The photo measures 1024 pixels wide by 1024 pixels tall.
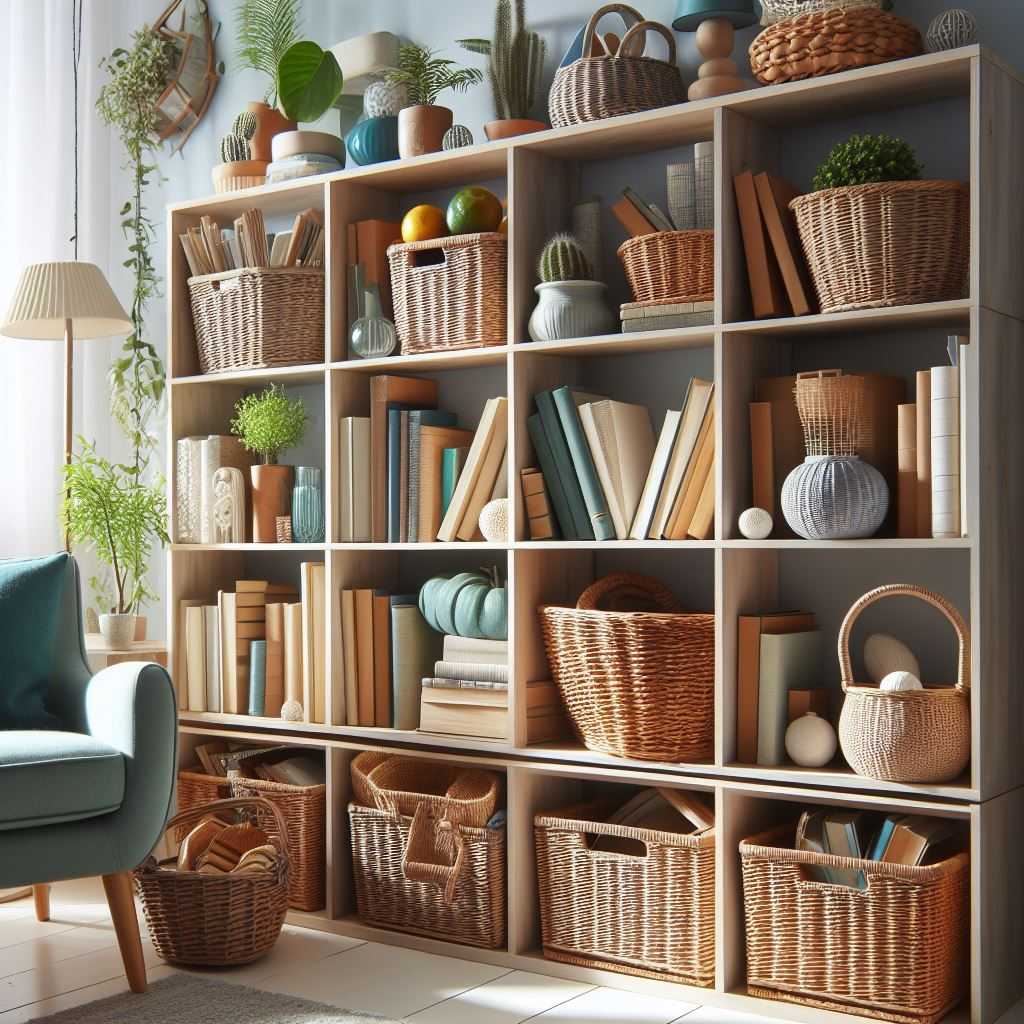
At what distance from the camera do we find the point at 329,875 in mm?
2990

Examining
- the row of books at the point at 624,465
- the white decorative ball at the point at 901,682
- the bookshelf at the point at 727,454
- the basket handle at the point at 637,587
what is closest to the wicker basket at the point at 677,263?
the bookshelf at the point at 727,454

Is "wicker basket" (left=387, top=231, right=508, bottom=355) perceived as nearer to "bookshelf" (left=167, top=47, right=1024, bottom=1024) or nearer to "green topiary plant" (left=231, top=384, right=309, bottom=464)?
"bookshelf" (left=167, top=47, right=1024, bottom=1024)

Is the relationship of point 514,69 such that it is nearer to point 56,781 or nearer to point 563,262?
point 563,262

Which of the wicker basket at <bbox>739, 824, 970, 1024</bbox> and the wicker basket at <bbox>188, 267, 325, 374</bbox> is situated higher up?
the wicker basket at <bbox>188, 267, 325, 374</bbox>

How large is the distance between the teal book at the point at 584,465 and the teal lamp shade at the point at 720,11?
0.79 metres

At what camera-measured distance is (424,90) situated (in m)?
3.11

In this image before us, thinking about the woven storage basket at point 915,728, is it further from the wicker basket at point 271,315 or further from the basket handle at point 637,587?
the wicker basket at point 271,315

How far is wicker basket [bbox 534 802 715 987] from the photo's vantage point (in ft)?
8.36

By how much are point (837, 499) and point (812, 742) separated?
0.46m

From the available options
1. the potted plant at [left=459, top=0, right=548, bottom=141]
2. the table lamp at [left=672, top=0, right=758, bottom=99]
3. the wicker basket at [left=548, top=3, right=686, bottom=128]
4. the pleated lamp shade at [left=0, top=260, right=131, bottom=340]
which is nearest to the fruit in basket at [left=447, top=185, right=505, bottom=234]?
the potted plant at [left=459, top=0, right=548, bottom=141]

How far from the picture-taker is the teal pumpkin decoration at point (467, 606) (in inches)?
112

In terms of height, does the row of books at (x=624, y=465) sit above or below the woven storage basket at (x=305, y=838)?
above

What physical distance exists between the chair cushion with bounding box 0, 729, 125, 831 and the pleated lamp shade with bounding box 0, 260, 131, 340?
1.33 meters

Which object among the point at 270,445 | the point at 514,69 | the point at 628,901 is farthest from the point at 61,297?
the point at 628,901
